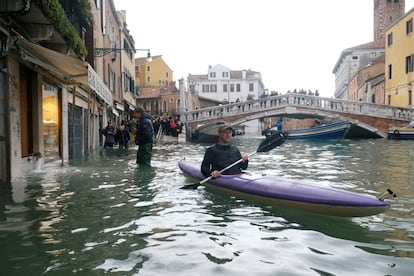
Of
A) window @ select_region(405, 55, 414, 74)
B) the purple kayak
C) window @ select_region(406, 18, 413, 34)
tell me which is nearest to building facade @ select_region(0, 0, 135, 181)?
the purple kayak

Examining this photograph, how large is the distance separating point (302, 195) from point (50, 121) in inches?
294

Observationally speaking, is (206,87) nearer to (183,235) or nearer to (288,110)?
(288,110)

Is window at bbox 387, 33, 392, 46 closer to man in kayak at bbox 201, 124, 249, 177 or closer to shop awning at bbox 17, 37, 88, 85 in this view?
shop awning at bbox 17, 37, 88, 85

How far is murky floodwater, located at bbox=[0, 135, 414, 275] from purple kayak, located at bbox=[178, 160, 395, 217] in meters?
0.12

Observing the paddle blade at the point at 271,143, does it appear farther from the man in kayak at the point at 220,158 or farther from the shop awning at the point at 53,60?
the shop awning at the point at 53,60

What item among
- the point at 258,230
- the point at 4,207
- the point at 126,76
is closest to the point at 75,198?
the point at 4,207

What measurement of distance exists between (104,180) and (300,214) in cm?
434

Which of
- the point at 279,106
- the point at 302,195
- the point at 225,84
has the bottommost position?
the point at 302,195

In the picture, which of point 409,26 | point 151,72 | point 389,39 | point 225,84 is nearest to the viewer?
point 409,26

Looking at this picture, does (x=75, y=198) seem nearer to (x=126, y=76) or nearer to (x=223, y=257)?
(x=223, y=257)

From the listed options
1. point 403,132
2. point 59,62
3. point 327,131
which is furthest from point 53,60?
point 403,132

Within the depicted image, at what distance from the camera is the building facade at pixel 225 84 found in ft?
248

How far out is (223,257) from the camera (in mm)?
3678

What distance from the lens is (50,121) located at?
1073 cm
